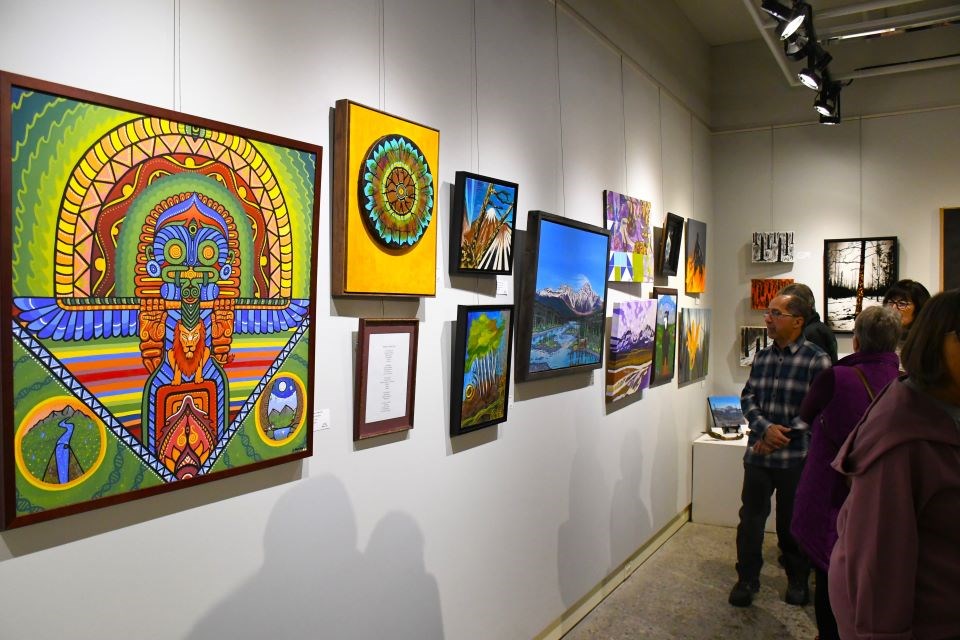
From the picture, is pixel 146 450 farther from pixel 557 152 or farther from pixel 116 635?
pixel 557 152

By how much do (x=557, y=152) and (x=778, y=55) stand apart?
295cm

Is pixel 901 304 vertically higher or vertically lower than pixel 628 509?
higher

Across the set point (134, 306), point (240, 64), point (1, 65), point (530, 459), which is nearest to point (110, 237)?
point (134, 306)

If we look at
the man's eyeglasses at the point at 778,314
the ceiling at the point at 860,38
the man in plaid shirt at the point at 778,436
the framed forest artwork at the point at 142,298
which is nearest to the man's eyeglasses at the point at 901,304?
the man in plaid shirt at the point at 778,436

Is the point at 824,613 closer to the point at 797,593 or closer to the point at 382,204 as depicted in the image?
the point at 797,593

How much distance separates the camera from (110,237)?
5.17ft

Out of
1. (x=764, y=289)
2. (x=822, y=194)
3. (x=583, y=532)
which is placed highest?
(x=822, y=194)

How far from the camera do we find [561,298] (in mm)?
3504

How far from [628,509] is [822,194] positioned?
11.6 feet

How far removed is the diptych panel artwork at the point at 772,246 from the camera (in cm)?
628

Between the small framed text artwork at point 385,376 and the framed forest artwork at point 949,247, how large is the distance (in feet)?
17.1

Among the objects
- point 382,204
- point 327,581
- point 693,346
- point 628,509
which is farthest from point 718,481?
point 382,204

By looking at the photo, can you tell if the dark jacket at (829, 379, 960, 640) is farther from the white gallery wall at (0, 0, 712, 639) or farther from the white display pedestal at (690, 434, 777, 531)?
the white display pedestal at (690, 434, 777, 531)

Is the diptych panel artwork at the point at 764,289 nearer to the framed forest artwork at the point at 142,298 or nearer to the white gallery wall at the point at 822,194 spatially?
the white gallery wall at the point at 822,194
